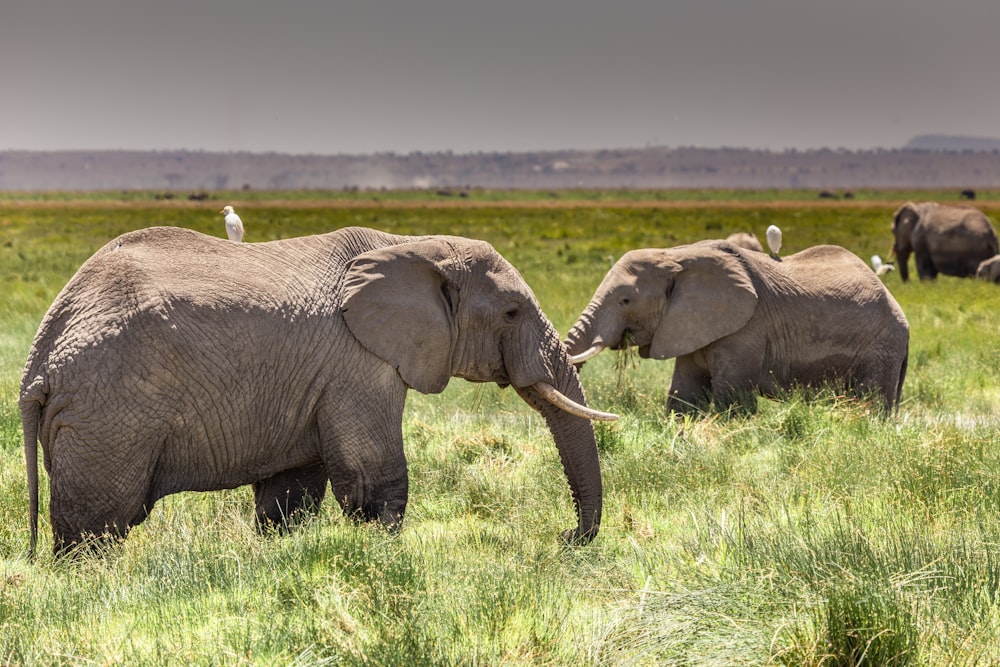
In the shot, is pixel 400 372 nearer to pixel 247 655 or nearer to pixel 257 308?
pixel 257 308

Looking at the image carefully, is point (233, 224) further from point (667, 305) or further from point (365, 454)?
point (365, 454)

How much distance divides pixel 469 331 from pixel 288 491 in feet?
4.40

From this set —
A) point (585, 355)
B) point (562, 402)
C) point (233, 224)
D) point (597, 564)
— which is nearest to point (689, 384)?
point (585, 355)

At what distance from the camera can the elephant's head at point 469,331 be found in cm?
591

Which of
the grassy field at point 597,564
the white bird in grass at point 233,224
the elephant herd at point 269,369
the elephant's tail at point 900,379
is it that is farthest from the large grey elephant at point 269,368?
the white bird in grass at point 233,224

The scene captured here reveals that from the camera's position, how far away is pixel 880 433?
8.19 meters

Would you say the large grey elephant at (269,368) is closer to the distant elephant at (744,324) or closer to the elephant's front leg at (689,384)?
the distant elephant at (744,324)

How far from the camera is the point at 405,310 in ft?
19.4

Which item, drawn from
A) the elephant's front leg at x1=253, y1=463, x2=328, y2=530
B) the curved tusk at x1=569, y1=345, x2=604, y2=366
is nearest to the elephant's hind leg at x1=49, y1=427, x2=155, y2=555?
the elephant's front leg at x1=253, y1=463, x2=328, y2=530

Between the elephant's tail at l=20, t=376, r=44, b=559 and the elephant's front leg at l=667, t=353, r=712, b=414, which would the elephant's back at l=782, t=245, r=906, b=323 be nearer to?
the elephant's front leg at l=667, t=353, r=712, b=414

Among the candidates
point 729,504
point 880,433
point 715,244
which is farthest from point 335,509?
point 715,244

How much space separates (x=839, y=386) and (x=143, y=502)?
6.26 meters

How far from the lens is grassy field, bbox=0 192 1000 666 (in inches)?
159

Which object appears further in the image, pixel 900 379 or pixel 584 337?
pixel 900 379
